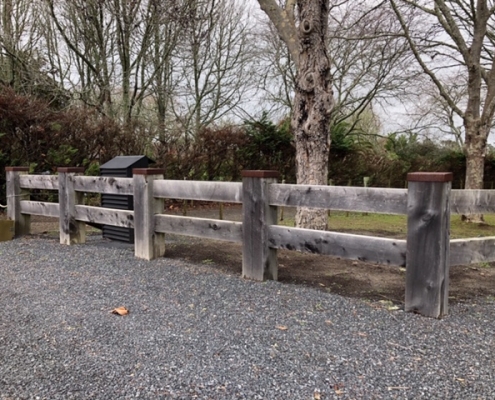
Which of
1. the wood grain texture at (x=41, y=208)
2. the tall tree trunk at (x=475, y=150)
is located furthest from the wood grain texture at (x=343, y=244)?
the tall tree trunk at (x=475, y=150)

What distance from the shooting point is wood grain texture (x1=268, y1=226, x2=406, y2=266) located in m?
2.96

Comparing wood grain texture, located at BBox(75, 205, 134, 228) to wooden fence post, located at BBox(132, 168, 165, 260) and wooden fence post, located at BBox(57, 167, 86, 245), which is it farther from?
wooden fence post, located at BBox(132, 168, 165, 260)

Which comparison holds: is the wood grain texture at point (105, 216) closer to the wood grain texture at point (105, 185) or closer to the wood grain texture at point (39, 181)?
the wood grain texture at point (105, 185)

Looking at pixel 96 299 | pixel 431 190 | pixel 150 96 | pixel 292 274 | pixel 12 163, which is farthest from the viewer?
pixel 150 96

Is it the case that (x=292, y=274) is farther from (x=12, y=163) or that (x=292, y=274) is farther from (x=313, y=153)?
(x=12, y=163)

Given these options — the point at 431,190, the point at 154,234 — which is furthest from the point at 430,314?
the point at 154,234

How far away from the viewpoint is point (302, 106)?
17.7 feet

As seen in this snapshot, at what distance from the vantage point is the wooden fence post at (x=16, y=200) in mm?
5984

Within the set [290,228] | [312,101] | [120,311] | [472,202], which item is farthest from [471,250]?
[312,101]

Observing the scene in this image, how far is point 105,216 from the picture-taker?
5.00 m

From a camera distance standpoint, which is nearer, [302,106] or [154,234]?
[154,234]

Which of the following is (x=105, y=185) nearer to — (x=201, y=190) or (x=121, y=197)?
(x=121, y=197)

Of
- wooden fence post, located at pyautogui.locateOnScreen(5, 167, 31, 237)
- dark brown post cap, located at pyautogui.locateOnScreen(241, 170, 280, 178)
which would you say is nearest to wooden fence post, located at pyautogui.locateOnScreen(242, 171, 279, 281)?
dark brown post cap, located at pyautogui.locateOnScreen(241, 170, 280, 178)

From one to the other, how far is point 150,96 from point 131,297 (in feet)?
37.2
